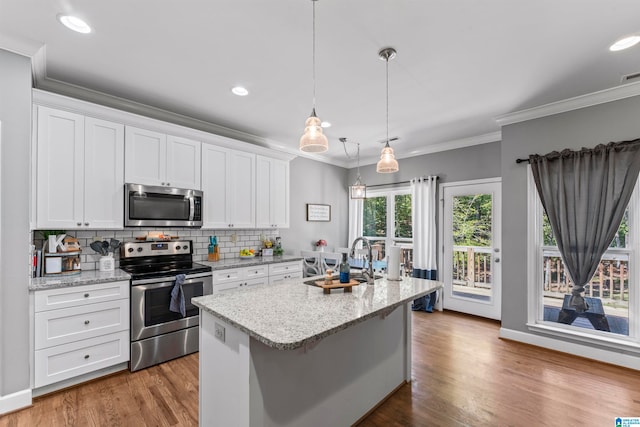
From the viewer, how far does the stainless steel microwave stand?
2.96 m

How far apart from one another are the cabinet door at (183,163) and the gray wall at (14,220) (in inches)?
46.3

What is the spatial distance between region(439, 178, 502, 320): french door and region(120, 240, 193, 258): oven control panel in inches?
151

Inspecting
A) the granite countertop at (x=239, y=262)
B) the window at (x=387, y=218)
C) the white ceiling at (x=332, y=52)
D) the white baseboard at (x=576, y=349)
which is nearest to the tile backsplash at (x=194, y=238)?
the granite countertop at (x=239, y=262)

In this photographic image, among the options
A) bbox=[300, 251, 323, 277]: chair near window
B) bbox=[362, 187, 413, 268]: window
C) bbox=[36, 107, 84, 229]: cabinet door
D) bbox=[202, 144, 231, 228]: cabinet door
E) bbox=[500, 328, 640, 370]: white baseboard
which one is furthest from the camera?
bbox=[362, 187, 413, 268]: window

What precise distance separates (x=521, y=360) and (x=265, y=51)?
12.4 feet

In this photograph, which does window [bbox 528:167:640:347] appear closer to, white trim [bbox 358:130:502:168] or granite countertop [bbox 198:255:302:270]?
white trim [bbox 358:130:502:168]

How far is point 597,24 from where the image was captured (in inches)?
76.0

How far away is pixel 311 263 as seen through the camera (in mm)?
4875

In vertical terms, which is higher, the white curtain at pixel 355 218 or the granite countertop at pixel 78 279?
the white curtain at pixel 355 218

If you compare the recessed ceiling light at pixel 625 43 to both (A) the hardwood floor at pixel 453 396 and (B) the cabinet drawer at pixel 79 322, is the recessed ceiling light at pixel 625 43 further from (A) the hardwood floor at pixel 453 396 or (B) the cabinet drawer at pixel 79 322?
(B) the cabinet drawer at pixel 79 322

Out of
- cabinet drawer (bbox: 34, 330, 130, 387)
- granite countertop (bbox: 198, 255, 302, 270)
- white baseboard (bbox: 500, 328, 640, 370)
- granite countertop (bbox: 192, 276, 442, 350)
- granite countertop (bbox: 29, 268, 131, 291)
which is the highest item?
granite countertop (bbox: 192, 276, 442, 350)

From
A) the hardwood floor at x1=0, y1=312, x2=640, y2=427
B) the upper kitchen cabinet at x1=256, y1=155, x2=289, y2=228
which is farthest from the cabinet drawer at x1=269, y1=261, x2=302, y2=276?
the hardwood floor at x1=0, y1=312, x2=640, y2=427

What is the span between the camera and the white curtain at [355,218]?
19.2 ft

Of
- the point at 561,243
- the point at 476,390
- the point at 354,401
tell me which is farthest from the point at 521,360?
A: the point at 354,401
